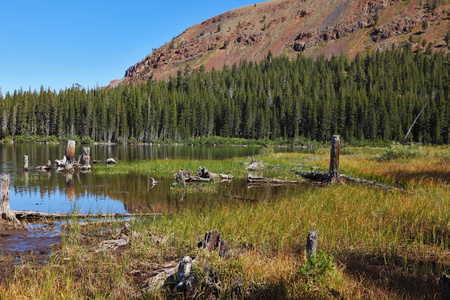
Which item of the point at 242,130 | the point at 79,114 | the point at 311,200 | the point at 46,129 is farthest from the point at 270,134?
the point at 311,200

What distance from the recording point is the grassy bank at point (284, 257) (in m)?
4.84

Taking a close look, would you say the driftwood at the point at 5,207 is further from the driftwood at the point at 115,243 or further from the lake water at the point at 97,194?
the driftwood at the point at 115,243

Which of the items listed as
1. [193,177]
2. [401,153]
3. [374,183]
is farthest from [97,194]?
[401,153]

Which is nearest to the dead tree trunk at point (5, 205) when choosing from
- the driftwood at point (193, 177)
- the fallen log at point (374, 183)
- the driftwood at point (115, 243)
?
the driftwood at point (115, 243)

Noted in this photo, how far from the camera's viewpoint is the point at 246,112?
11588cm

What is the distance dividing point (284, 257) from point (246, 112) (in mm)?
→ 110893

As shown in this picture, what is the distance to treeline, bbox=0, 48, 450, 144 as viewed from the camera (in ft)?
326

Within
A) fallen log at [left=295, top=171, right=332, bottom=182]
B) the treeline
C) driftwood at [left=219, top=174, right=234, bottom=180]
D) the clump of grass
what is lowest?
driftwood at [left=219, top=174, right=234, bottom=180]

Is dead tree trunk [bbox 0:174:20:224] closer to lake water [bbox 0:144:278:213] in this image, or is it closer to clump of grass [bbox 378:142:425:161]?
lake water [bbox 0:144:278:213]

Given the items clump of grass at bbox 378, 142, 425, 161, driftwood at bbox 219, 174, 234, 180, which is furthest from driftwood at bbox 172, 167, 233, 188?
clump of grass at bbox 378, 142, 425, 161

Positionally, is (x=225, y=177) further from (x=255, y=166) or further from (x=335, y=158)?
(x=335, y=158)

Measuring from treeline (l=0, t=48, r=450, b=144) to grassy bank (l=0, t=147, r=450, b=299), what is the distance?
93001 millimetres

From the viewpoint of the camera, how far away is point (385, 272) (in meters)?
5.67

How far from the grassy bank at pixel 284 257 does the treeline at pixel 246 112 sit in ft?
305
